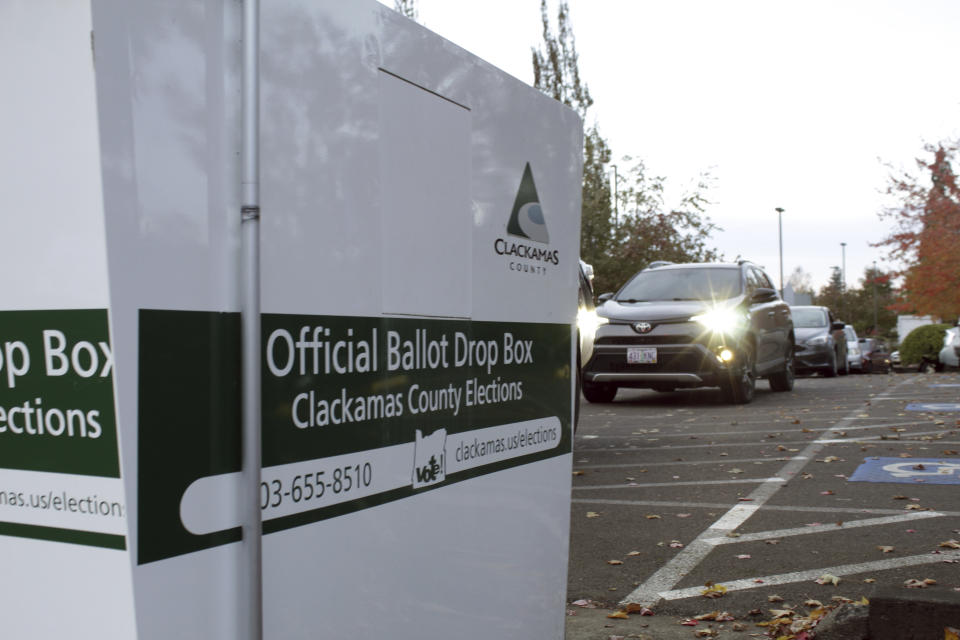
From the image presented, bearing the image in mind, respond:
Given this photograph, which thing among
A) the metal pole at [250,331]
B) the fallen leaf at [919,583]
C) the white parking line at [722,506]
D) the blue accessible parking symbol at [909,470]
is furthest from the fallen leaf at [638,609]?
the blue accessible parking symbol at [909,470]

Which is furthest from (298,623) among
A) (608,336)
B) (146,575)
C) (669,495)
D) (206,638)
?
(608,336)

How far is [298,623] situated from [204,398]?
0.55 m

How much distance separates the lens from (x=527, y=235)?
3143 mm

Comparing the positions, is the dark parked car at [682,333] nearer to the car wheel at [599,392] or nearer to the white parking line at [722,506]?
the car wheel at [599,392]

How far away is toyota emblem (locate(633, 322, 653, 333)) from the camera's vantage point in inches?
477

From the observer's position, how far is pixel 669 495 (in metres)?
6.75

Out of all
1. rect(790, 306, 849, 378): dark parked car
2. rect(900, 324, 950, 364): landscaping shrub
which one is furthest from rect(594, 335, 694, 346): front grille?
rect(900, 324, 950, 364): landscaping shrub

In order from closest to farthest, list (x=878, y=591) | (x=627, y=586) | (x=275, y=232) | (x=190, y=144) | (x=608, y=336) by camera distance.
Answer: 1. (x=190, y=144)
2. (x=275, y=232)
3. (x=878, y=591)
4. (x=627, y=586)
5. (x=608, y=336)

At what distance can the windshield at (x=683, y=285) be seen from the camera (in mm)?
12844

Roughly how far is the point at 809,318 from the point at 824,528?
20309 millimetres

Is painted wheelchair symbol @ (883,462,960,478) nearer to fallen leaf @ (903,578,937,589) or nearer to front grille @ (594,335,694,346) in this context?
fallen leaf @ (903,578,937,589)

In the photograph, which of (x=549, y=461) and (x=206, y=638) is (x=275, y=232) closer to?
(x=206, y=638)

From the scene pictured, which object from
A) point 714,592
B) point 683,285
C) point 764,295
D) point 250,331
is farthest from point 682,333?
point 250,331

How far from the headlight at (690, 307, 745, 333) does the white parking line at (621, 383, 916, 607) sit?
14.5ft
